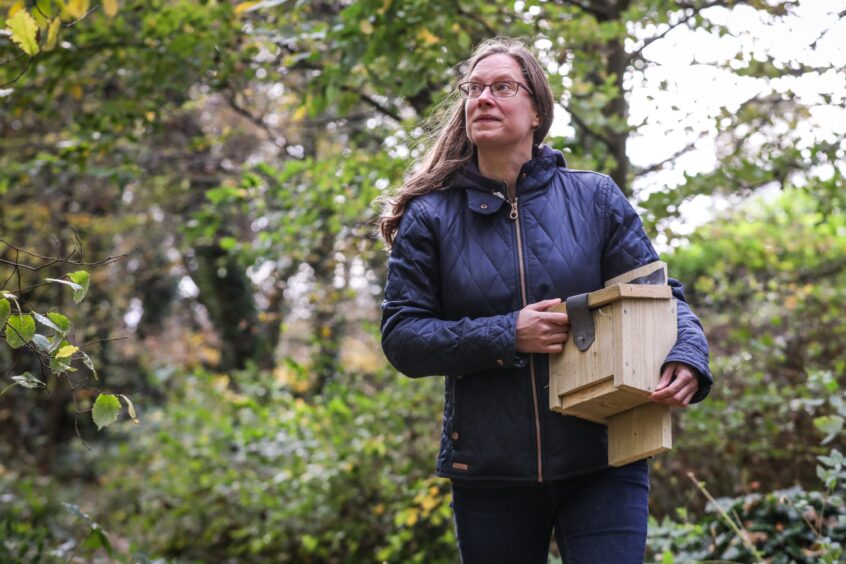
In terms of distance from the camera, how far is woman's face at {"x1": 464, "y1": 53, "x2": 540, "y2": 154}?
278cm

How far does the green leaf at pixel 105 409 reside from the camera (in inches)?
93.7

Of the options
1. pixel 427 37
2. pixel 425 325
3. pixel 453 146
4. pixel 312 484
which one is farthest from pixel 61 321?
pixel 312 484

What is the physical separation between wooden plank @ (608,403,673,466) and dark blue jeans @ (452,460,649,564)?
0.09m

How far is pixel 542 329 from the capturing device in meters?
2.47

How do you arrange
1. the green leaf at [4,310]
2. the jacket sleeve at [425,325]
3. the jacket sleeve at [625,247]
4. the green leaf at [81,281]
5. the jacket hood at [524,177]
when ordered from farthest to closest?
the jacket hood at [524,177]
the jacket sleeve at [625,247]
the jacket sleeve at [425,325]
the green leaf at [81,281]
the green leaf at [4,310]

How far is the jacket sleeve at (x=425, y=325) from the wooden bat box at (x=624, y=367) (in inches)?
7.0

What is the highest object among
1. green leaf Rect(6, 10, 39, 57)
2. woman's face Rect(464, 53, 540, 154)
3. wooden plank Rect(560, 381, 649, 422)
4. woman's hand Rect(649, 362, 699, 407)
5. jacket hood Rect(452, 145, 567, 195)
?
green leaf Rect(6, 10, 39, 57)

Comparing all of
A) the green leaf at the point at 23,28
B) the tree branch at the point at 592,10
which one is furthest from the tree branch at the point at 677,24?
the green leaf at the point at 23,28

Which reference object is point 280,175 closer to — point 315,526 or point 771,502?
point 315,526

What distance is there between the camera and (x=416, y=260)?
2738 millimetres

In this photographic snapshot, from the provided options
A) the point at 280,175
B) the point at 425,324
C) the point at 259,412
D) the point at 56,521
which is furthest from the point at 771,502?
the point at 56,521

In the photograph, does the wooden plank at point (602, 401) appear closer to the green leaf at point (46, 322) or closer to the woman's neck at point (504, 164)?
the woman's neck at point (504, 164)

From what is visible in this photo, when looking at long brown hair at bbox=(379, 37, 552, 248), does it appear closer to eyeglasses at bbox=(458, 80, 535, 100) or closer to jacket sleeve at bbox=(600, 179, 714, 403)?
eyeglasses at bbox=(458, 80, 535, 100)

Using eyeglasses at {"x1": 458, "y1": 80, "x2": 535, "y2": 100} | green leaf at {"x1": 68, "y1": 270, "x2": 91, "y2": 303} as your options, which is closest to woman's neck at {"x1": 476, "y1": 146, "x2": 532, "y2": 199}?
eyeglasses at {"x1": 458, "y1": 80, "x2": 535, "y2": 100}
